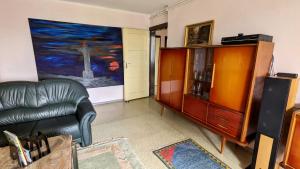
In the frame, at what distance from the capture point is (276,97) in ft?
4.81

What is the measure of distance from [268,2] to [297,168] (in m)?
1.83

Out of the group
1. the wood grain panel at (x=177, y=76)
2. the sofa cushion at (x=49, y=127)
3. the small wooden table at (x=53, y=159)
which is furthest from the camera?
the wood grain panel at (x=177, y=76)

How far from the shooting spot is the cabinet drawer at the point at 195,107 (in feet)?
7.50

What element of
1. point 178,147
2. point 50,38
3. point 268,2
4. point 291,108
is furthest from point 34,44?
point 291,108

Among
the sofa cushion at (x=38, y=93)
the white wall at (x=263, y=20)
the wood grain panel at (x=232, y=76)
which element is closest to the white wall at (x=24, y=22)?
the sofa cushion at (x=38, y=93)

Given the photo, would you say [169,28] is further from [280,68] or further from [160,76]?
[280,68]

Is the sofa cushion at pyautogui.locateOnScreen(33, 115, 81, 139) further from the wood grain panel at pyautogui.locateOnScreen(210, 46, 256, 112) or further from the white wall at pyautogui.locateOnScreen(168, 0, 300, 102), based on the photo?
the white wall at pyautogui.locateOnScreen(168, 0, 300, 102)

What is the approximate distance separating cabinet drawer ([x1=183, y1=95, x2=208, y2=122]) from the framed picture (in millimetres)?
1017

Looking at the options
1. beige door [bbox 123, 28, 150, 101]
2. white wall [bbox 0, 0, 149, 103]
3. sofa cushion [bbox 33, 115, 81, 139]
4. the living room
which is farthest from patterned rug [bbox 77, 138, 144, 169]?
white wall [bbox 0, 0, 149, 103]

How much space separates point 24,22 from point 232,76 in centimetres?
376

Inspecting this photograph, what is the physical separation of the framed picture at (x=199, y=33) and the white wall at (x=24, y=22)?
2097 millimetres

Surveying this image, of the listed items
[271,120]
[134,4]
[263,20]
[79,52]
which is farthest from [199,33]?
[79,52]

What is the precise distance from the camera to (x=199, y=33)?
109 inches

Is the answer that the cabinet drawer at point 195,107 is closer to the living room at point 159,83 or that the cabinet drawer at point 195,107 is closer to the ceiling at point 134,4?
the living room at point 159,83
